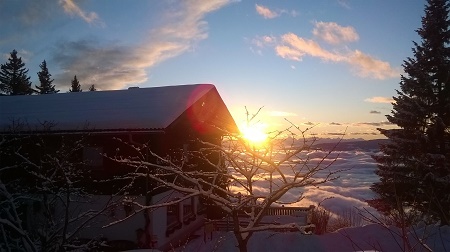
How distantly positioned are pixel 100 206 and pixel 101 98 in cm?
612

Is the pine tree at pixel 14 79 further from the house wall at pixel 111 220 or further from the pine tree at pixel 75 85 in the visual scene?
the house wall at pixel 111 220

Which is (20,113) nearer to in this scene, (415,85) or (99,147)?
(99,147)

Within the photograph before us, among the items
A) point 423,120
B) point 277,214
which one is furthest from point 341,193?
point 423,120

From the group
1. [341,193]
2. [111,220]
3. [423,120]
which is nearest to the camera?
[111,220]

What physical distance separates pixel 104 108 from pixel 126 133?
3038 millimetres

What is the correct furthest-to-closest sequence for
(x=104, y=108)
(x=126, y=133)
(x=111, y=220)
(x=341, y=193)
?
1. (x=341, y=193)
2. (x=104, y=108)
3. (x=111, y=220)
4. (x=126, y=133)

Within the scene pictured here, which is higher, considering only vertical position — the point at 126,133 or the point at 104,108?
the point at 104,108

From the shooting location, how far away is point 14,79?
48031 millimetres

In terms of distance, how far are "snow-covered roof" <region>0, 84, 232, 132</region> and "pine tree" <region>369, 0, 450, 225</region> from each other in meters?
9.40

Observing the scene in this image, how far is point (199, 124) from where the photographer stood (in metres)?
16.2

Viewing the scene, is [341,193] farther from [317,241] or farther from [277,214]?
[317,241]

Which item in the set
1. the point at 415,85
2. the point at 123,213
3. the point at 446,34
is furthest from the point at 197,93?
the point at 446,34

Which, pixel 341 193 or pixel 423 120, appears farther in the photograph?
pixel 341 193

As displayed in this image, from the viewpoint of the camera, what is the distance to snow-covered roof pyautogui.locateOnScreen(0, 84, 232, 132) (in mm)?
12062
